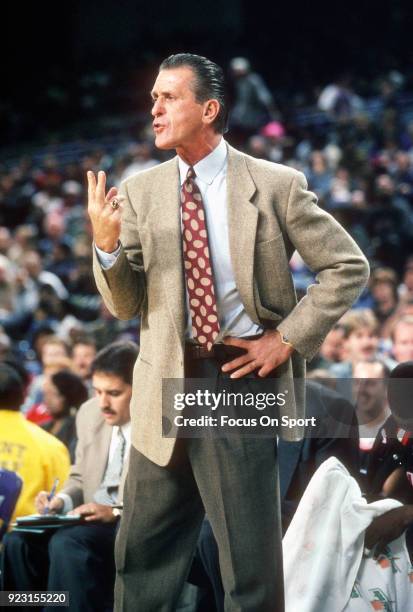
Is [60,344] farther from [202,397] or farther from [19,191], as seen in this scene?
[19,191]

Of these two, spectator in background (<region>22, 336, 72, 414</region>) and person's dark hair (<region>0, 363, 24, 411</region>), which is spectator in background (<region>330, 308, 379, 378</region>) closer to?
spectator in background (<region>22, 336, 72, 414</region>)

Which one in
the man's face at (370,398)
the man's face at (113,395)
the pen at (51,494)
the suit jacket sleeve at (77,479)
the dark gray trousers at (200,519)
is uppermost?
the man's face at (113,395)

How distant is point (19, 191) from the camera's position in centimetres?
1666

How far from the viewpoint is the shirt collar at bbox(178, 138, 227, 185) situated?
2.84m

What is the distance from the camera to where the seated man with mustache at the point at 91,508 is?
382 centimetres

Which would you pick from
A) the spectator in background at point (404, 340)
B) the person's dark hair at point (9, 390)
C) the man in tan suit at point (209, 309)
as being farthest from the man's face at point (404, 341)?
the man in tan suit at point (209, 309)

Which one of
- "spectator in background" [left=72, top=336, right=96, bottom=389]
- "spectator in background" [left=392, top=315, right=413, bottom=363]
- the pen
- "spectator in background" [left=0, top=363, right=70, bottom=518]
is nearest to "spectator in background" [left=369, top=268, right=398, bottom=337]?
"spectator in background" [left=72, top=336, right=96, bottom=389]

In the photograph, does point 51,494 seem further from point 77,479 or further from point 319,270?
point 319,270

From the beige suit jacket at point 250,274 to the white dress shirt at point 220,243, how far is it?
0.03 m

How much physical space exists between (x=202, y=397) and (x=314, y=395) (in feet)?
3.92

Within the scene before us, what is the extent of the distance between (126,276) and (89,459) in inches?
68.5

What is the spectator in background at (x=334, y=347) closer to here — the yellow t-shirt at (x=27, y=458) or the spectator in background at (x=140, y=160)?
the yellow t-shirt at (x=27, y=458)

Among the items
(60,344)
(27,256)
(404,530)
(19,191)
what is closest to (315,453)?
(404,530)

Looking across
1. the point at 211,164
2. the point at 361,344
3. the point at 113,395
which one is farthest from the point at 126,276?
the point at 361,344
